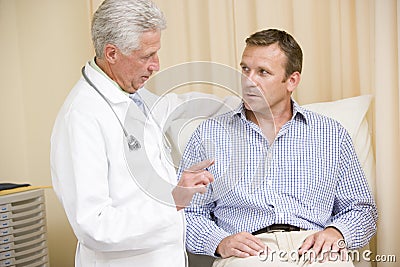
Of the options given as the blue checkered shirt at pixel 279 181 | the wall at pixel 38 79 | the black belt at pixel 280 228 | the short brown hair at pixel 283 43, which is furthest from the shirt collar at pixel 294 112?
the wall at pixel 38 79

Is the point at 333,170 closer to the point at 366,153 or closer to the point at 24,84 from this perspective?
the point at 366,153

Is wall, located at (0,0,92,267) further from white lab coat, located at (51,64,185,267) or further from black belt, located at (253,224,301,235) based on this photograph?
white lab coat, located at (51,64,185,267)

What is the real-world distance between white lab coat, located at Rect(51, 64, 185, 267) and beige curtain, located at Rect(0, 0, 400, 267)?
849 millimetres

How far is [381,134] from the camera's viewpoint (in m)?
2.18

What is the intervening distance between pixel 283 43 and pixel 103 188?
0.96 metres

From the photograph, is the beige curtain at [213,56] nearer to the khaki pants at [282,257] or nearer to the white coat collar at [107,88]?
the khaki pants at [282,257]

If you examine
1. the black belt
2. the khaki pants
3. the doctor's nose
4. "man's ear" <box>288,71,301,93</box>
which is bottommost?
the khaki pants

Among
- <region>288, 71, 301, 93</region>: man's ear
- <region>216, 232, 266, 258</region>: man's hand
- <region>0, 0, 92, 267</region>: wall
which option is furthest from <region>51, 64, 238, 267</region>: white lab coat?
<region>0, 0, 92, 267</region>: wall

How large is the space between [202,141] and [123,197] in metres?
0.71

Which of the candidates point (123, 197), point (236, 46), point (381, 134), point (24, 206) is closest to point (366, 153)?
point (381, 134)

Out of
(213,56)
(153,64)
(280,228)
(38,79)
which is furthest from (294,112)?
(38,79)

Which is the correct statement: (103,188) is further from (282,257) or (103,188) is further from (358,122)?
(358,122)

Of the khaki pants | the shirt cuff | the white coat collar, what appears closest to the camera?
the white coat collar

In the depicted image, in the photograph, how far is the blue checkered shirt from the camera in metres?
2.17
